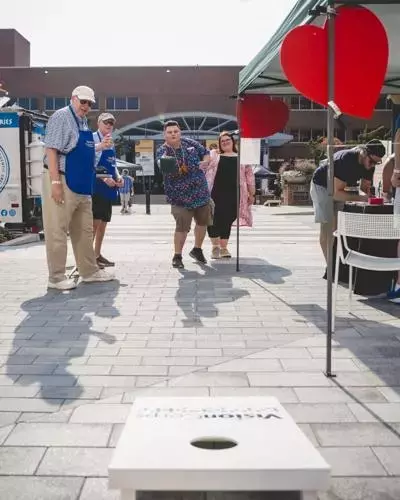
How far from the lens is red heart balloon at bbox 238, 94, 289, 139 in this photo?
297 inches

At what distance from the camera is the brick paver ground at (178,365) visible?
2.56 meters

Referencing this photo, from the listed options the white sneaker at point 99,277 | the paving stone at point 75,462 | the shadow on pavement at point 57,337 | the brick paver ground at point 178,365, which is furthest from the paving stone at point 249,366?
the white sneaker at point 99,277

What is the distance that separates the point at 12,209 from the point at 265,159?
3500cm

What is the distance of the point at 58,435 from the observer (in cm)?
284

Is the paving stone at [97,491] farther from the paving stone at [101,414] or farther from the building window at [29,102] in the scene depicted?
the building window at [29,102]

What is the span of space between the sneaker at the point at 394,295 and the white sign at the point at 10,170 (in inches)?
337

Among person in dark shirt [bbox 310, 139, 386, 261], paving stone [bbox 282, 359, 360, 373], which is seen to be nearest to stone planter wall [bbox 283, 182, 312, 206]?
person in dark shirt [bbox 310, 139, 386, 261]

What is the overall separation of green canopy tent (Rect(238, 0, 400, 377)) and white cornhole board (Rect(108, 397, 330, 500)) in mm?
1837

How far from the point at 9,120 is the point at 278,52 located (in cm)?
854

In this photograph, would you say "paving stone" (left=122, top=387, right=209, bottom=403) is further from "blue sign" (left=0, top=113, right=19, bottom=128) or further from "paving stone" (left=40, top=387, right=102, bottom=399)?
"blue sign" (left=0, top=113, right=19, bottom=128)

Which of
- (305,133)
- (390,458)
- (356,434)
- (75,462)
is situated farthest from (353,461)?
(305,133)

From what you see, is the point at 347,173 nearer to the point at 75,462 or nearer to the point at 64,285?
the point at 64,285

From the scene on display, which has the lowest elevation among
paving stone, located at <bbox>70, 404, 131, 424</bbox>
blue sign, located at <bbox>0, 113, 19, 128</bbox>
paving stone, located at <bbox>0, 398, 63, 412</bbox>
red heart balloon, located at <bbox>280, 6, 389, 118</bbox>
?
paving stone, located at <bbox>0, 398, 63, 412</bbox>

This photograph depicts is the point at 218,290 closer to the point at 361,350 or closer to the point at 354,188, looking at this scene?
the point at 354,188
